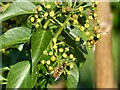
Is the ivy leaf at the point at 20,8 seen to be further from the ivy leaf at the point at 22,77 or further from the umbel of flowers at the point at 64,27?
the ivy leaf at the point at 22,77

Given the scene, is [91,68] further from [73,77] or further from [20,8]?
[20,8]

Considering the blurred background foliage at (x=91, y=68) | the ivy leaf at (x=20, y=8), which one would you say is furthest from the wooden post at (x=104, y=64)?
the blurred background foliage at (x=91, y=68)

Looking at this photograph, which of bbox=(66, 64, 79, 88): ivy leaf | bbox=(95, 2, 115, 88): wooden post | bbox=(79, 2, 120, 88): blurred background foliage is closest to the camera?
bbox=(66, 64, 79, 88): ivy leaf

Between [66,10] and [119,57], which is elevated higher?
[66,10]

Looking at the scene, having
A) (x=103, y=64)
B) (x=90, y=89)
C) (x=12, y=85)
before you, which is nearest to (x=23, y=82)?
(x=12, y=85)

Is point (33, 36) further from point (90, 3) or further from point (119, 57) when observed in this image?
point (119, 57)

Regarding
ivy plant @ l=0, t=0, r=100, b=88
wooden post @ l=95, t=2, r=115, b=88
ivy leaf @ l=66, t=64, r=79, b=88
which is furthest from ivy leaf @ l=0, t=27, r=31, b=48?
wooden post @ l=95, t=2, r=115, b=88

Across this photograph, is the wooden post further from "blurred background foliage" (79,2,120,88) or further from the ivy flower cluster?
"blurred background foliage" (79,2,120,88)
